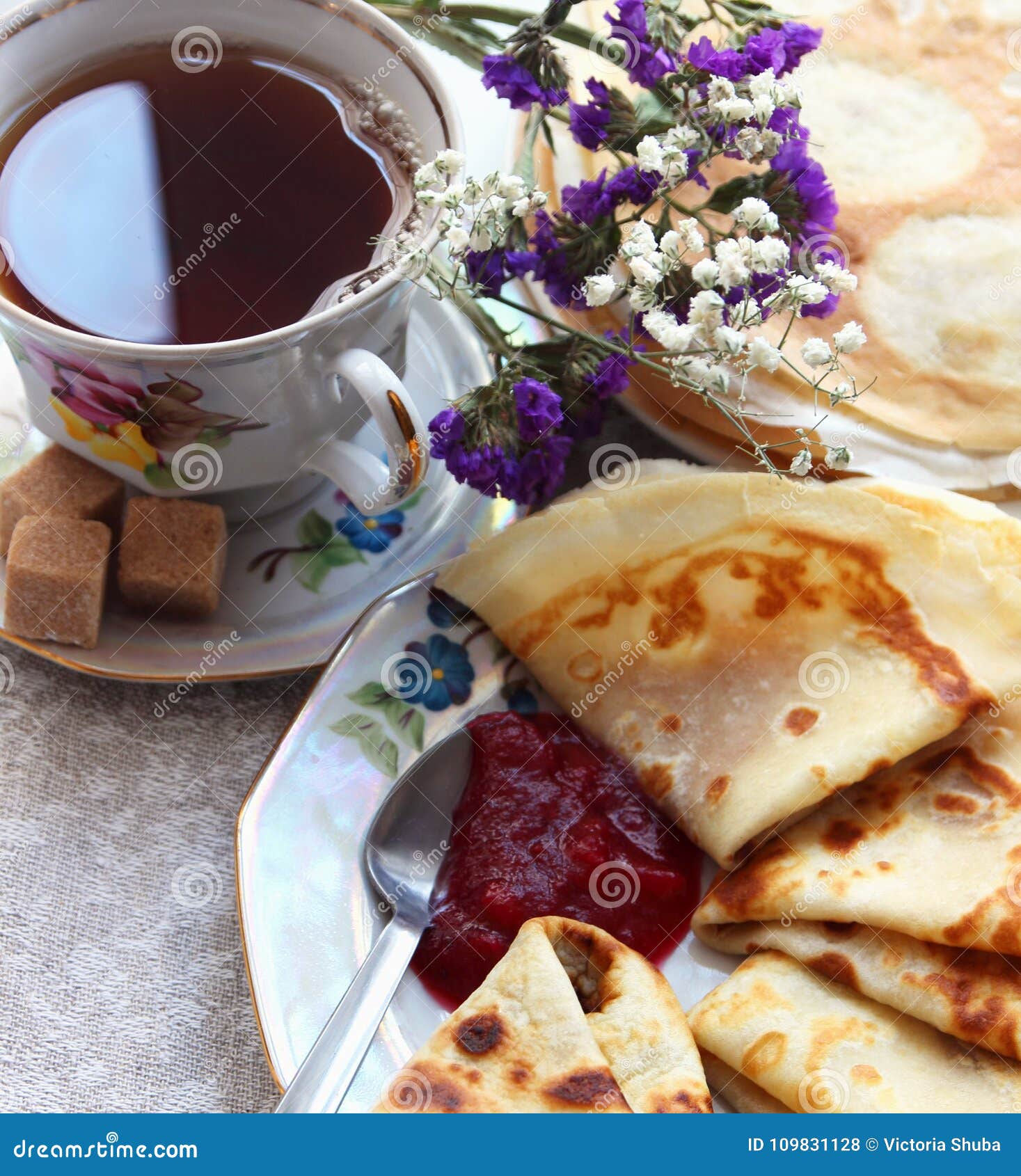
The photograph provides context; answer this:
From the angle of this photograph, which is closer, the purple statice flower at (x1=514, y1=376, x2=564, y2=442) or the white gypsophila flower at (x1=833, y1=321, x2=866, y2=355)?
the white gypsophila flower at (x1=833, y1=321, x2=866, y2=355)

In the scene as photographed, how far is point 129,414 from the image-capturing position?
1894mm

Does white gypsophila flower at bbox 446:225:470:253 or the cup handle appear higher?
white gypsophila flower at bbox 446:225:470:253

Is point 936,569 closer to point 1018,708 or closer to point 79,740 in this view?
point 1018,708

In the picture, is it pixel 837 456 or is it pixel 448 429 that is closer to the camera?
pixel 837 456

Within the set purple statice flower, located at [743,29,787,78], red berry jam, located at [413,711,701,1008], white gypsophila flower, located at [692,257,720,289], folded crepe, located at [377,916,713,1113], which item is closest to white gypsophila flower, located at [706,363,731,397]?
white gypsophila flower, located at [692,257,720,289]

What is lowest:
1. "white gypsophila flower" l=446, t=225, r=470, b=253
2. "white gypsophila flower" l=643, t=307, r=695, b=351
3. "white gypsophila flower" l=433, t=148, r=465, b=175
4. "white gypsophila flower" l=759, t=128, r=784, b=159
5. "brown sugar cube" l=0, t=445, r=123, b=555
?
"brown sugar cube" l=0, t=445, r=123, b=555

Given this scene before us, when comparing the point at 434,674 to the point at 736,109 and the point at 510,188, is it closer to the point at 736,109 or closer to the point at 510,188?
the point at 510,188

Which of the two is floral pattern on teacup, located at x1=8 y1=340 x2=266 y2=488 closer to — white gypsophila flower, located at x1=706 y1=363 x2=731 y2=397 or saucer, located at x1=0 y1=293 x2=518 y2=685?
saucer, located at x1=0 y1=293 x2=518 y2=685

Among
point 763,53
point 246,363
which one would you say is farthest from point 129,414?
point 763,53

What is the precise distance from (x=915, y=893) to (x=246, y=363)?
1.27m

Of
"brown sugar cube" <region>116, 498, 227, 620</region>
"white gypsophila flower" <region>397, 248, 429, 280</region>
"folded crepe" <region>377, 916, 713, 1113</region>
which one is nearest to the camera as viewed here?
"folded crepe" <region>377, 916, 713, 1113</region>

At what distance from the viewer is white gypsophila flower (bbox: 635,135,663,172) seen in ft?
5.95
